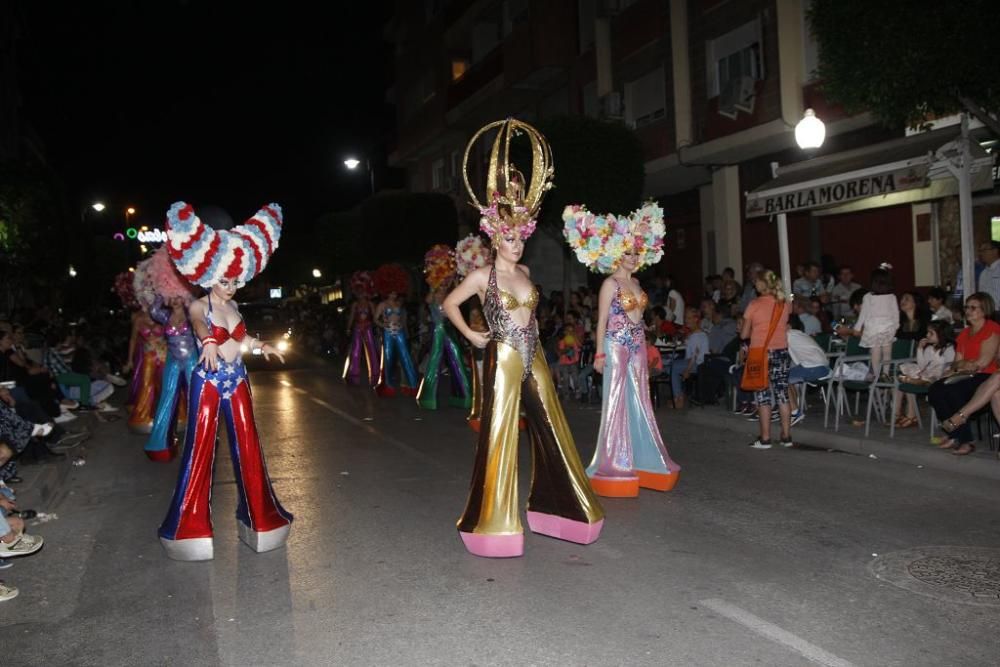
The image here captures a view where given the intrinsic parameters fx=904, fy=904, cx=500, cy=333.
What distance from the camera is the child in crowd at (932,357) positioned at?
9445 millimetres

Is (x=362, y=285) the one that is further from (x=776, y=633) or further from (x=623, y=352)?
(x=776, y=633)

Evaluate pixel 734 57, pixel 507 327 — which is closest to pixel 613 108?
pixel 734 57

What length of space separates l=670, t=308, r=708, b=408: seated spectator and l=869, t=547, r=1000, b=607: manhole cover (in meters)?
7.12

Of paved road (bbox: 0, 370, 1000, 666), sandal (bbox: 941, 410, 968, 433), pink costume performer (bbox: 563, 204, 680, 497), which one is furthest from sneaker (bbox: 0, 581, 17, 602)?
sandal (bbox: 941, 410, 968, 433)

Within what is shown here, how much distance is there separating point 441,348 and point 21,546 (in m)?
8.04

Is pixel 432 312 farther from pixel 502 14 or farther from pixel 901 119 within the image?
pixel 502 14

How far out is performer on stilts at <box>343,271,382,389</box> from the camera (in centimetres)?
1639

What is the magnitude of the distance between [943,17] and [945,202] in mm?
7300

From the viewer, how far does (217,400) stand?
611 cm

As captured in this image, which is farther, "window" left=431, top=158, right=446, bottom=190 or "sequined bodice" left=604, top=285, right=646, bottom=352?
"window" left=431, top=158, right=446, bottom=190

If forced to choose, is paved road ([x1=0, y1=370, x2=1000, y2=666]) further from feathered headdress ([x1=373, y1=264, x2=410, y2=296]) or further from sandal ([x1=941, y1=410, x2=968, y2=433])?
feathered headdress ([x1=373, y1=264, x2=410, y2=296])

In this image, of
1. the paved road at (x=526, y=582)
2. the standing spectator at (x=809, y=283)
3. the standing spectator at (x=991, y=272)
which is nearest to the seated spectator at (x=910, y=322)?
the standing spectator at (x=991, y=272)

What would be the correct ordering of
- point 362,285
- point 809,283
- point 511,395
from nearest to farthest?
1. point 511,395
2. point 809,283
3. point 362,285

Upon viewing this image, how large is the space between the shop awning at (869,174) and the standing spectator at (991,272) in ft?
3.35
